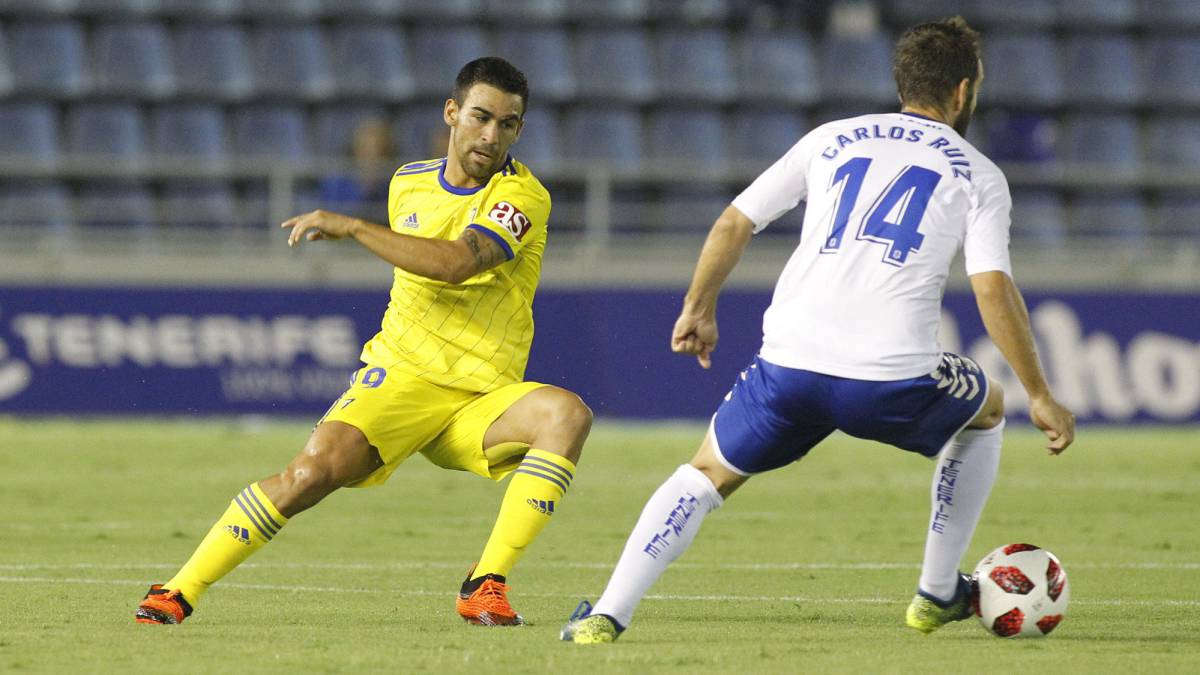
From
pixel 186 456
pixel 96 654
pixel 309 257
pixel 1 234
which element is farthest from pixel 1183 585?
pixel 1 234

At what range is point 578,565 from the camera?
26.2 ft

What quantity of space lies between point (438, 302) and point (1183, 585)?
3098mm

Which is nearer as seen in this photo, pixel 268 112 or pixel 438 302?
pixel 438 302

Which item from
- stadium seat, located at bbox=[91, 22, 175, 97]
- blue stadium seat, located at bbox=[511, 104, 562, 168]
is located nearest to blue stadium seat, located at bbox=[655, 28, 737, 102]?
blue stadium seat, located at bbox=[511, 104, 562, 168]

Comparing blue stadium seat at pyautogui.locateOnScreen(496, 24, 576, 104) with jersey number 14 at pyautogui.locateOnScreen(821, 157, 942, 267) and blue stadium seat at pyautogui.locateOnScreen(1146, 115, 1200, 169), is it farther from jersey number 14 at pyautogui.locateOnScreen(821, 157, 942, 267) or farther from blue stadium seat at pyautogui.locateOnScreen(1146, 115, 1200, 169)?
jersey number 14 at pyautogui.locateOnScreen(821, 157, 942, 267)

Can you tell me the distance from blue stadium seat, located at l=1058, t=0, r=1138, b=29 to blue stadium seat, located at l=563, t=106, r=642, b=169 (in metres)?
5.19

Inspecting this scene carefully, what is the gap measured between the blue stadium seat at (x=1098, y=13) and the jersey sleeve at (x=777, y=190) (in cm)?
1583

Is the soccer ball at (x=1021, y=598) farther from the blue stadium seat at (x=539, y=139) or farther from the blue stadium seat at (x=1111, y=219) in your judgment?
the blue stadium seat at (x=1111, y=219)

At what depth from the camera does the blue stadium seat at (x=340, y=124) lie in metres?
17.9

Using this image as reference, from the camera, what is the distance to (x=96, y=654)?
532cm

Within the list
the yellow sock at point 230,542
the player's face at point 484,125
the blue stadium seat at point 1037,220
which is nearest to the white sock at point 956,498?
the player's face at point 484,125

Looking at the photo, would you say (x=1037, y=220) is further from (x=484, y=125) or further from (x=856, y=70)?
(x=484, y=125)

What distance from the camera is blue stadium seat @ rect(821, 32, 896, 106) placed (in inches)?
758

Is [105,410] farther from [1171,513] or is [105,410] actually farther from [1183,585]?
[1183,585]
